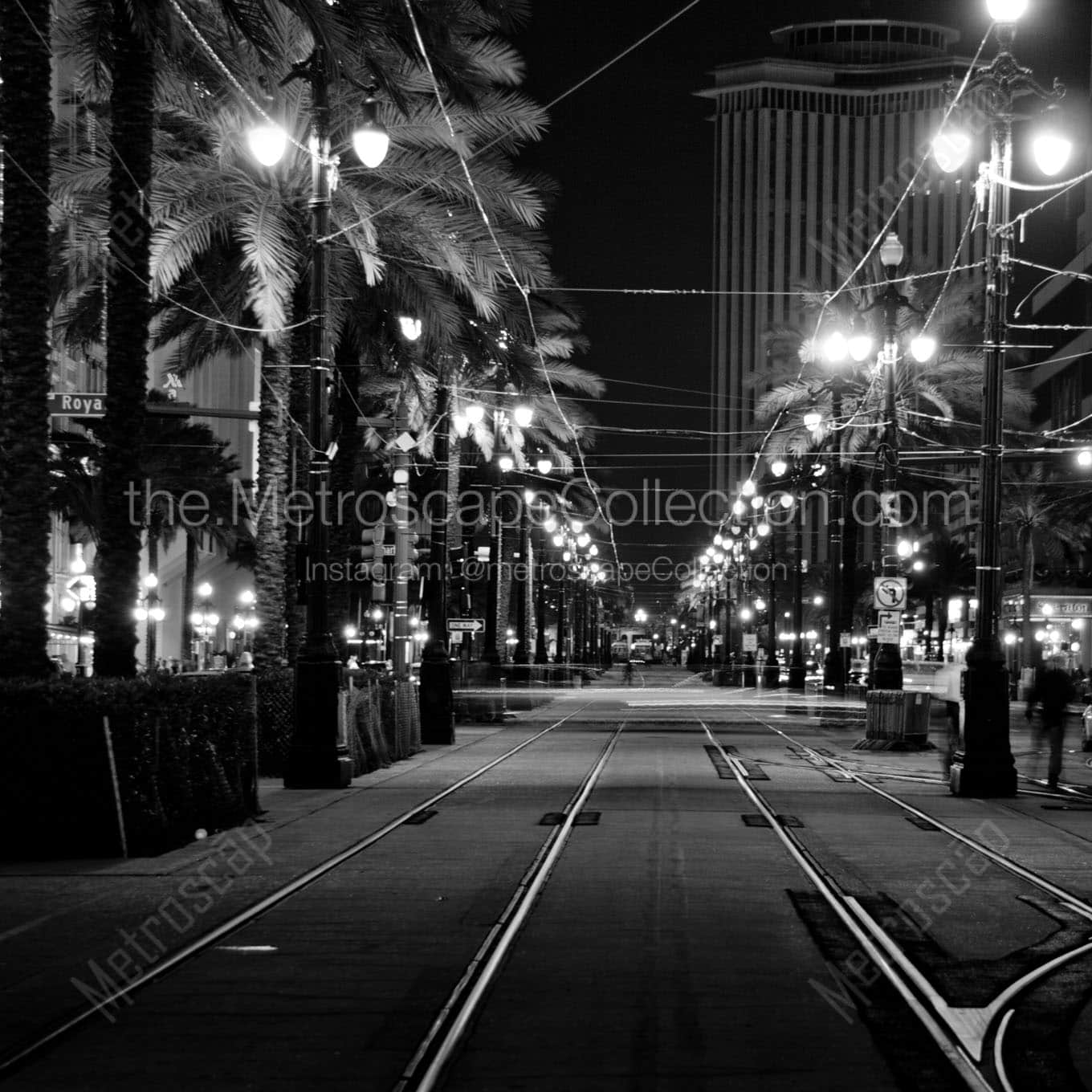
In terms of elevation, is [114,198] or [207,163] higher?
[207,163]

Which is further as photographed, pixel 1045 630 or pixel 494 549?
pixel 1045 630

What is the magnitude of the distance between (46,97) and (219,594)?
94.3 m

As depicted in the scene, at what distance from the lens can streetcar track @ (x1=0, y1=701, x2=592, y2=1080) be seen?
7.72 metres

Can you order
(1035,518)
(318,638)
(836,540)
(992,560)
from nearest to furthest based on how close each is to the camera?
(992,560)
(318,638)
(836,540)
(1035,518)

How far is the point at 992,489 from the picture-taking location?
21.6 meters

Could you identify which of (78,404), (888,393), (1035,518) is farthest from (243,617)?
(78,404)

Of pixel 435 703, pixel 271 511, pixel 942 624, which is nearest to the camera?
pixel 271 511

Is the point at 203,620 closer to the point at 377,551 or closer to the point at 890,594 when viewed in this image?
the point at 377,551

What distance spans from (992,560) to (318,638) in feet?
28.3

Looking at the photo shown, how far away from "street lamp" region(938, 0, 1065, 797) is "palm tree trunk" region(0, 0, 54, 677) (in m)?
11.2

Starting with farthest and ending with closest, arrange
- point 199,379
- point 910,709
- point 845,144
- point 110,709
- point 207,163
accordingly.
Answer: point 845,144 < point 199,379 < point 910,709 < point 207,163 < point 110,709

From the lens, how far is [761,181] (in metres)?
194

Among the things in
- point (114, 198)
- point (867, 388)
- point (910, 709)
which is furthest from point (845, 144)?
point (114, 198)

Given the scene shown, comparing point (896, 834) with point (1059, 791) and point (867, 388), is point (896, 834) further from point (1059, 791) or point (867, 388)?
point (867, 388)
